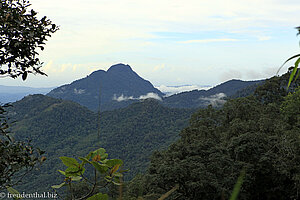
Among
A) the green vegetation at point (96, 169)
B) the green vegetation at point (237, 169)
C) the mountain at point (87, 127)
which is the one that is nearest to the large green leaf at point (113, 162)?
the green vegetation at point (96, 169)

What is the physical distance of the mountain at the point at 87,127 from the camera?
9164cm

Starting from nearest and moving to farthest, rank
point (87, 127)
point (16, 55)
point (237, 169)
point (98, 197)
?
1. point (98, 197)
2. point (16, 55)
3. point (237, 169)
4. point (87, 127)

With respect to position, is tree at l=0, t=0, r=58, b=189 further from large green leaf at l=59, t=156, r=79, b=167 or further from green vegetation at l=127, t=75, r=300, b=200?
green vegetation at l=127, t=75, r=300, b=200

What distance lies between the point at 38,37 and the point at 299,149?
36.3ft

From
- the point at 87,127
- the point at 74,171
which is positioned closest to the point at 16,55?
the point at 74,171

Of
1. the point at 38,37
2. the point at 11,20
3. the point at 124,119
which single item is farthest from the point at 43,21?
the point at 124,119

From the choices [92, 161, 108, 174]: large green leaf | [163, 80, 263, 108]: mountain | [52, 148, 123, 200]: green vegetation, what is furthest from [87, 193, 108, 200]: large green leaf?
[163, 80, 263, 108]: mountain

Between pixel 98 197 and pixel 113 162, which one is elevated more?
pixel 113 162

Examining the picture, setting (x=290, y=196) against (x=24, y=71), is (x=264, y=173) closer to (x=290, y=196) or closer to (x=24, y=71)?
(x=290, y=196)

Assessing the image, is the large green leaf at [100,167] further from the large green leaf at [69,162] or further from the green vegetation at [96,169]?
the large green leaf at [69,162]

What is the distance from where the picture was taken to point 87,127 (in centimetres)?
11762

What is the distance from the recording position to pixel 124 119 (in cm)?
11581

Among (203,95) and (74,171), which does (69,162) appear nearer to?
(74,171)

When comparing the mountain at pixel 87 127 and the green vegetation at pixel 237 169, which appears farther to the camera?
the mountain at pixel 87 127
